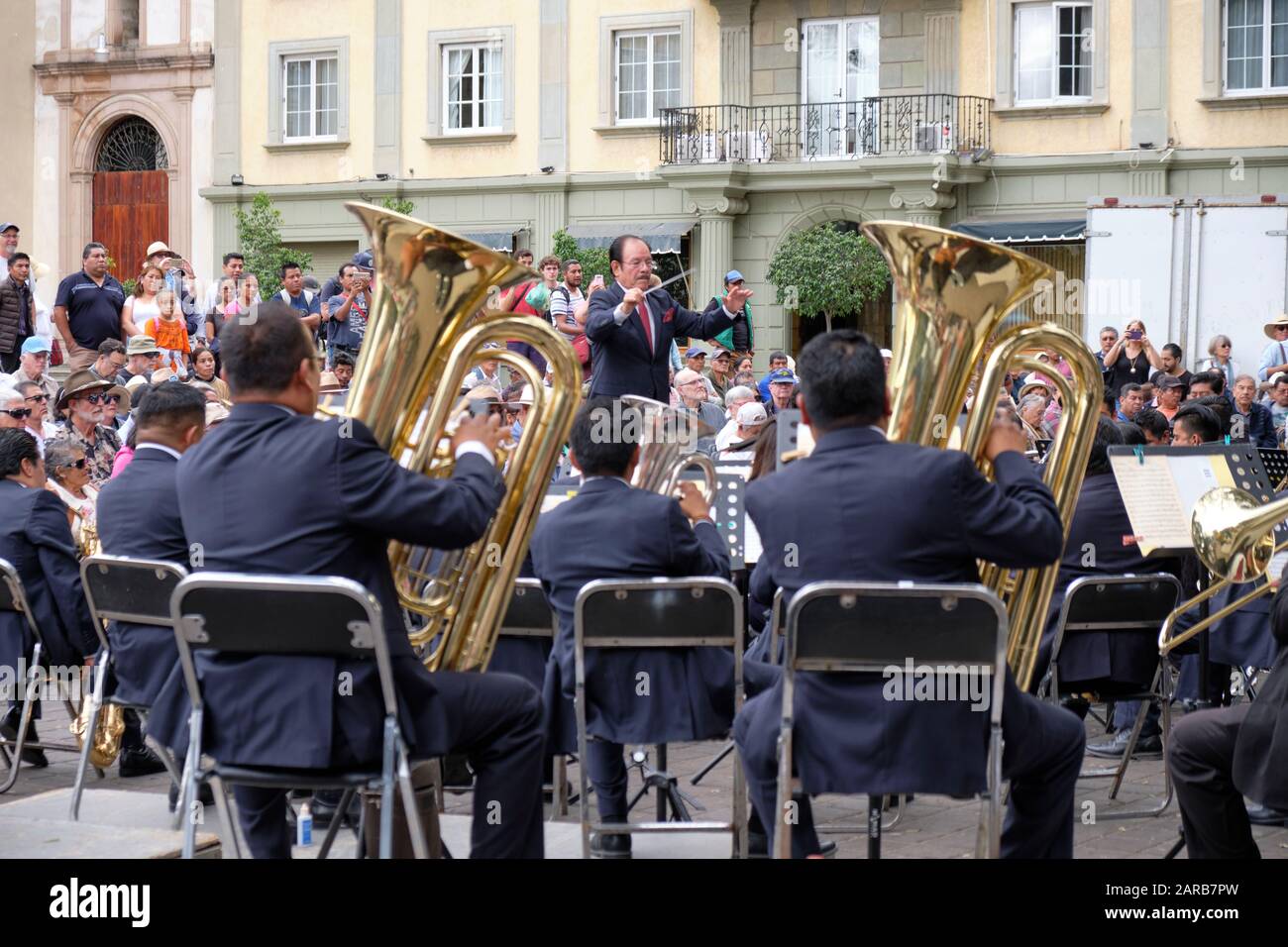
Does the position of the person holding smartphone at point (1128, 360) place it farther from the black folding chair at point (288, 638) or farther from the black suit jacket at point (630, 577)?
the black folding chair at point (288, 638)

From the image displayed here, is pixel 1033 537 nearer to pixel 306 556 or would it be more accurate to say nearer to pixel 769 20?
pixel 306 556

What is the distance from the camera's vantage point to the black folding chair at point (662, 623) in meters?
5.17

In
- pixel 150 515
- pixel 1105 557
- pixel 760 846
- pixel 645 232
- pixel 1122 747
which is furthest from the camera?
pixel 645 232

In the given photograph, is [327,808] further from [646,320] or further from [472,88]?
[472,88]

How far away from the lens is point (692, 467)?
596 centimetres

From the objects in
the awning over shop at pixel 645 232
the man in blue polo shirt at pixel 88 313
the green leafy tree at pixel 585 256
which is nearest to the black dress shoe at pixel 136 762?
the man in blue polo shirt at pixel 88 313

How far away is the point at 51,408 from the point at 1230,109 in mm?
16891

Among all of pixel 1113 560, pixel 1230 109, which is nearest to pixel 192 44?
pixel 1230 109

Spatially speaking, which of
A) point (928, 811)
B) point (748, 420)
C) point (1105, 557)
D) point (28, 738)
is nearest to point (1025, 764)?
point (928, 811)

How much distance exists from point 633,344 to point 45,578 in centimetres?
326

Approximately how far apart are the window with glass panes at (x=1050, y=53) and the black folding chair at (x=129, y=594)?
20484 millimetres

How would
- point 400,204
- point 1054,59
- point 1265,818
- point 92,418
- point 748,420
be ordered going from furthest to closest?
point 400,204
point 1054,59
point 748,420
point 92,418
point 1265,818

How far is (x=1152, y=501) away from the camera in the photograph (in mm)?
6328

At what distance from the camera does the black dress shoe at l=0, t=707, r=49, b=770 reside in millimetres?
7469
